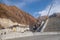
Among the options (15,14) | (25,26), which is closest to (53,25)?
(25,26)

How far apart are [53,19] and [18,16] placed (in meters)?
52.8

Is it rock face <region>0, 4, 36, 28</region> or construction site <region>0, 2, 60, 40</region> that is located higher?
rock face <region>0, 4, 36, 28</region>

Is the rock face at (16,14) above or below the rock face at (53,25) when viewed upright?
above

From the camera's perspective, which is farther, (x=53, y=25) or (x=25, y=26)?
(x=25, y=26)

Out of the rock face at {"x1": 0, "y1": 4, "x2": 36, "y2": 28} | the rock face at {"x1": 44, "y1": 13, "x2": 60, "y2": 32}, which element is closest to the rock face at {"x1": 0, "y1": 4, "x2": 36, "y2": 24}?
the rock face at {"x1": 0, "y1": 4, "x2": 36, "y2": 28}

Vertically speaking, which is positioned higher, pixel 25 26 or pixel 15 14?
pixel 15 14

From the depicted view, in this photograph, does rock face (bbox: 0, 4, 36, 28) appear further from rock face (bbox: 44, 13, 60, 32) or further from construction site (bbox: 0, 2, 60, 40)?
rock face (bbox: 44, 13, 60, 32)

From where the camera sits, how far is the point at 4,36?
20.8 meters

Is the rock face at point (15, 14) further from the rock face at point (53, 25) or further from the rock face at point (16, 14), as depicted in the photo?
the rock face at point (53, 25)

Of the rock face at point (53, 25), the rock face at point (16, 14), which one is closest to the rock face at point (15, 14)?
the rock face at point (16, 14)

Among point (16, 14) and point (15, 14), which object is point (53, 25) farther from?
point (16, 14)

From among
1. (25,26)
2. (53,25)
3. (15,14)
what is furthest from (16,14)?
(53,25)

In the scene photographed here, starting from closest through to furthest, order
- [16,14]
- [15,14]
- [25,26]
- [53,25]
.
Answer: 1. [53,25]
2. [25,26]
3. [15,14]
4. [16,14]

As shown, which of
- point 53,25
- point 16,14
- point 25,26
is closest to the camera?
point 53,25
